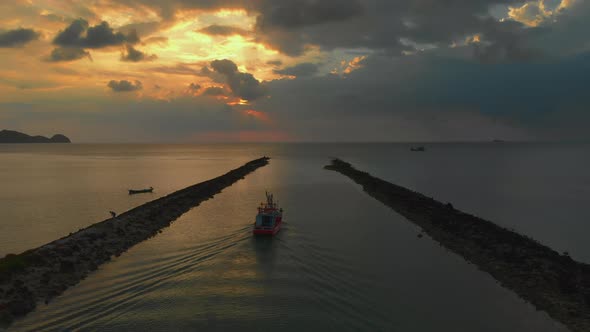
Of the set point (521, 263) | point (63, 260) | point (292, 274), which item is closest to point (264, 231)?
point (292, 274)

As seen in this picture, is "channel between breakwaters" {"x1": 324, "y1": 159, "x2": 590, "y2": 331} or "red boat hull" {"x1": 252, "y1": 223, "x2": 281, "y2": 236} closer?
"channel between breakwaters" {"x1": 324, "y1": 159, "x2": 590, "y2": 331}

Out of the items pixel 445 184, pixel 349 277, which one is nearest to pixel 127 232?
pixel 349 277

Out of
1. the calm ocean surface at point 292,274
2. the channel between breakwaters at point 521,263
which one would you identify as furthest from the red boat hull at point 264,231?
the channel between breakwaters at point 521,263

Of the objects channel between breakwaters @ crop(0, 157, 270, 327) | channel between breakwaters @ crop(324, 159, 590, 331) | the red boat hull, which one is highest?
channel between breakwaters @ crop(324, 159, 590, 331)

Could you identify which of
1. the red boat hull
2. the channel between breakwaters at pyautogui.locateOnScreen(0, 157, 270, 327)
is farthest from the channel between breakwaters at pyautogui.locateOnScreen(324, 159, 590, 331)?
the channel between breakwaters at pyautogui.locateOnScreen(0, 157, 270, 327)

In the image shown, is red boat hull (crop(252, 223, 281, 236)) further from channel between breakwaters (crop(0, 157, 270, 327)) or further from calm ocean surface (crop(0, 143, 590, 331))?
channel between breakwaters (crop(0, 157, 270, 327))

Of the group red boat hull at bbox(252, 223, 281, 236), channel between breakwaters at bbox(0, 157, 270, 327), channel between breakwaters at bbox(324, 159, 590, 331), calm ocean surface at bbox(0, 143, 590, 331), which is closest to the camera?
calm ocean surface at bbox(0, 143, 590, 331)

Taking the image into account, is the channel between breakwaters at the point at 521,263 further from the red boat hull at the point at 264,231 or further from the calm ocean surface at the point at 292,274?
the red boat hull at the point at 264,231

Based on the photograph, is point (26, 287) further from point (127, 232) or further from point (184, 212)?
point (184, 212)

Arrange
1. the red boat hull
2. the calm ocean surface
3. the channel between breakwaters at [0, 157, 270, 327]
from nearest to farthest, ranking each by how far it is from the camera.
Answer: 1. the calm ocean surface
2. the channel between breakwaters at [0, 157, 270, 327]
3. the red boat hull
